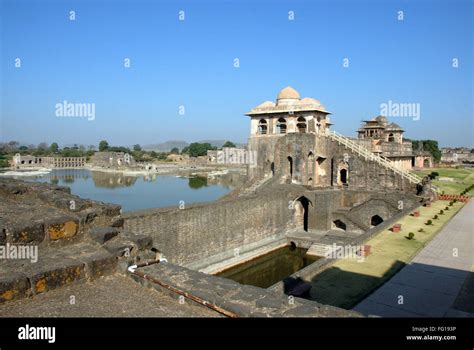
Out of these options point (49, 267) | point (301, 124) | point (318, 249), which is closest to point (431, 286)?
point (49, 267)

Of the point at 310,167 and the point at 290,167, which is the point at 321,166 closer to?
the point at 310,167

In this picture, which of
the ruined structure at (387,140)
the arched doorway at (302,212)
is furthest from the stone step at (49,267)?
the ruined structure at (387,140)

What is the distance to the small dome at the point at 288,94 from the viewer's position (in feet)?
96.5

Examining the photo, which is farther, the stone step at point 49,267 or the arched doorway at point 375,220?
the arched doorway at point 375,220

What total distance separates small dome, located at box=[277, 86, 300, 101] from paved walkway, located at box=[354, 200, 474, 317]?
17695mm

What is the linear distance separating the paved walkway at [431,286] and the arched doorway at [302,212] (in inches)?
433

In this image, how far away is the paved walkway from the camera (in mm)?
8320

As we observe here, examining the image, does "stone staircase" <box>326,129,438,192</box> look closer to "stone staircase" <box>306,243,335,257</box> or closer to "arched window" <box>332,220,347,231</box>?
"arched window" <box>332,220,347,231</box>

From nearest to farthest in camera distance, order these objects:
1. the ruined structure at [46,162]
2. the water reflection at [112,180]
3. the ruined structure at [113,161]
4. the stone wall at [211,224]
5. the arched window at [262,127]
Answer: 1. the stone wall at [211,224]
2. the arched window at [262,127]
3. the water reflection at [112,180]
4. the ruined structure at [46,162]
5. the ruined structure at [113,161]

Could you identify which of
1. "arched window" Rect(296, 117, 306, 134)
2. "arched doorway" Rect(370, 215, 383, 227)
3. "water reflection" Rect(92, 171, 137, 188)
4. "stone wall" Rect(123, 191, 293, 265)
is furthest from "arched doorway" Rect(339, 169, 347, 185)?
"water reflection" Rect(92, 171, 137, 188)

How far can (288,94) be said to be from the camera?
2952cm

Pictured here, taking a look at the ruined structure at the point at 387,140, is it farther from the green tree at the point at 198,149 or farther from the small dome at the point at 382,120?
the green tree at the point at 198,149
